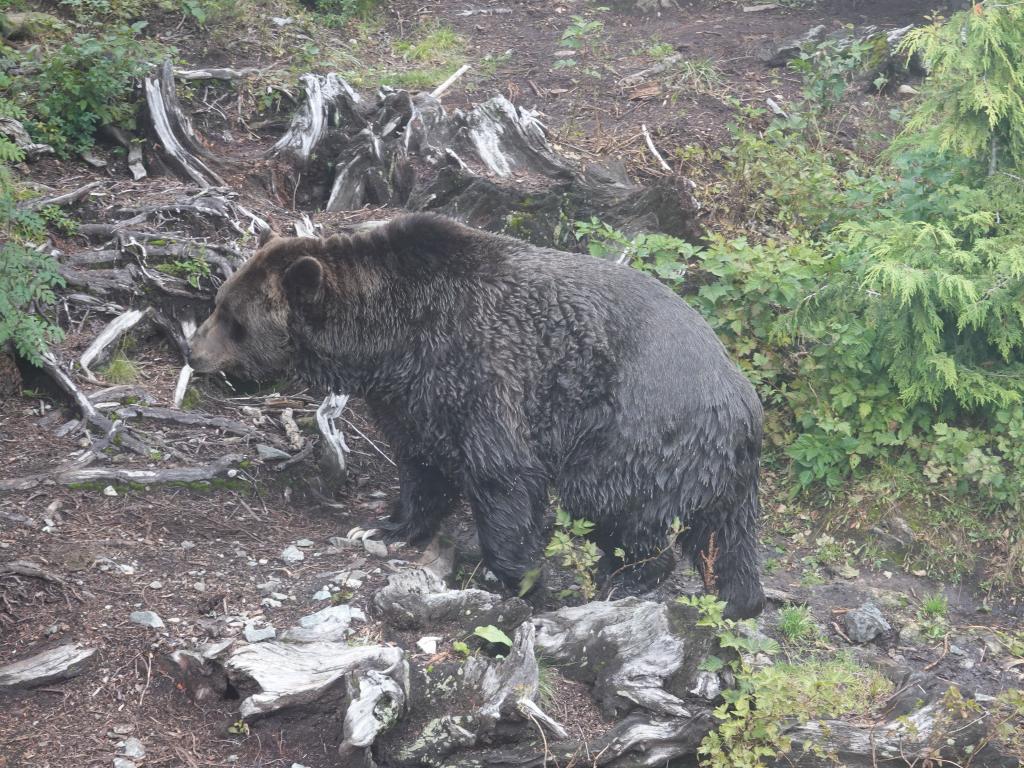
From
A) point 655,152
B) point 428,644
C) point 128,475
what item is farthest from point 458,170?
point 428,644

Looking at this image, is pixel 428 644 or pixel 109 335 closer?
pixel 428 644

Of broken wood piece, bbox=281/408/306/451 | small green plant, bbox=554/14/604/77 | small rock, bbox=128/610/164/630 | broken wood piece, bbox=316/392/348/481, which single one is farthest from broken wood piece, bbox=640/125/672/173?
small rock, bbox=128/610/164/630

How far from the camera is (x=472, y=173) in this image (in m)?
8.61

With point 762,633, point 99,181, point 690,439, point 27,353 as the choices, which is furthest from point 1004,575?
point 99,181

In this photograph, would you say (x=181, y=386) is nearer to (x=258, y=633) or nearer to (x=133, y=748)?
(x=258, y=633)

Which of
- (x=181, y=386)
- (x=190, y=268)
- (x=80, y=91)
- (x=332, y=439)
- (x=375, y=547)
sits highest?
(x=80, y=91)

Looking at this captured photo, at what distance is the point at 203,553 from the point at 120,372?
179 cm

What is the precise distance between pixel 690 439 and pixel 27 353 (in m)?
3.81

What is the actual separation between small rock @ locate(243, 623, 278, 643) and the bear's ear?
1918 millimetres

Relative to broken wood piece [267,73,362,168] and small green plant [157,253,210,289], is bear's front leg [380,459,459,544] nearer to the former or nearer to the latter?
small green plant [157,253,210,289]

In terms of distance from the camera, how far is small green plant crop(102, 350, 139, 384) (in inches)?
267

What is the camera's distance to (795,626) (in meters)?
6.32

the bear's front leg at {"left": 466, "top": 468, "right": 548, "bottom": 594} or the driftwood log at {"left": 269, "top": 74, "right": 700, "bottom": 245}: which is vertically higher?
the driftwood log at {"left": 269, "top": 74, "right": 700, "bottom": 245}

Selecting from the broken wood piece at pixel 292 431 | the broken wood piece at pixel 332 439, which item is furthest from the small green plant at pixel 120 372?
the broken wood piece at pixel 332 439
